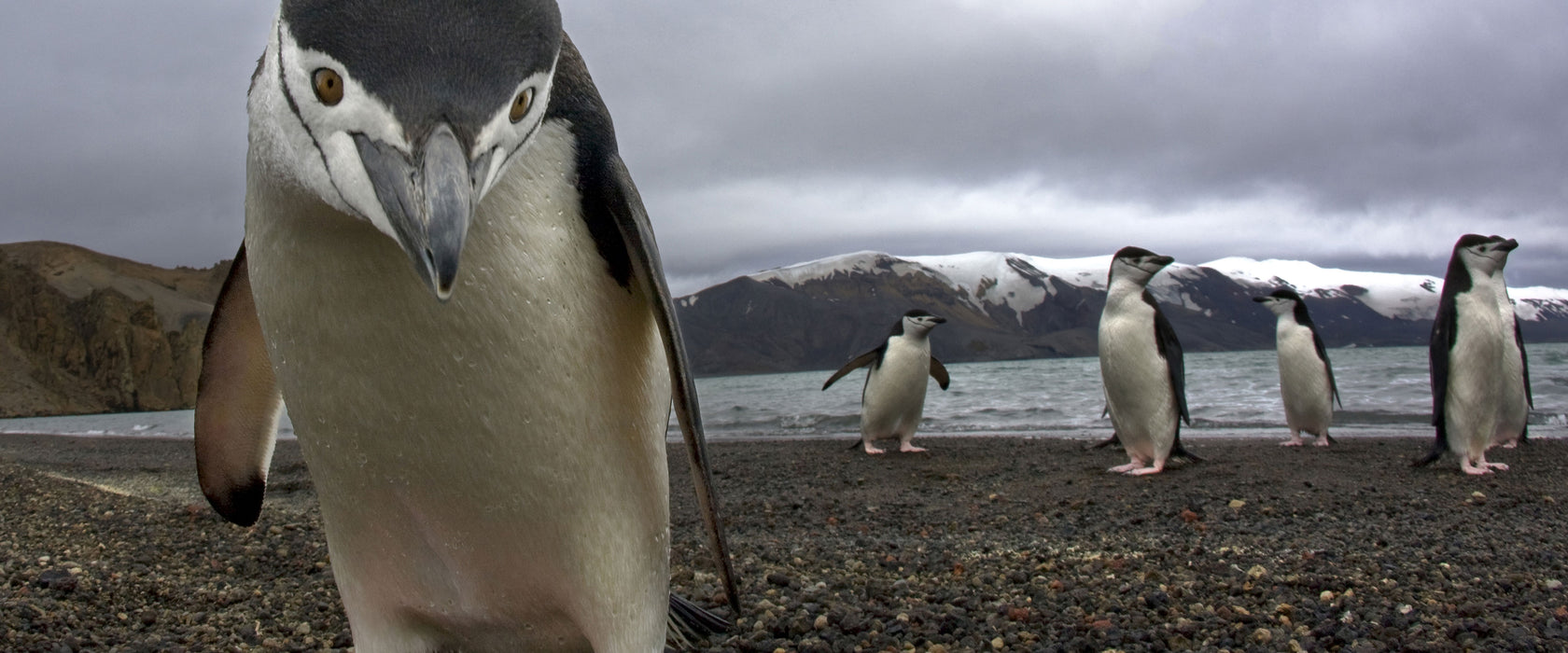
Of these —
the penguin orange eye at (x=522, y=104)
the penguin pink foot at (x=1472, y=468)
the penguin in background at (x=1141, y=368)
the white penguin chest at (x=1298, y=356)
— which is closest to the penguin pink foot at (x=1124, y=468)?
the penguin in background at (x=1141, y=368)

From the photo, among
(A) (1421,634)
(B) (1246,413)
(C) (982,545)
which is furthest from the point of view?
(B) (1246,413)

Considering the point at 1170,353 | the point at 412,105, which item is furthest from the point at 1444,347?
the point at 412,105

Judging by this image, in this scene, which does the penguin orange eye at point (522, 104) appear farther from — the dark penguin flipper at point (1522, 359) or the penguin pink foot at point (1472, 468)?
the dark penguin flipper at point (1522, 359)

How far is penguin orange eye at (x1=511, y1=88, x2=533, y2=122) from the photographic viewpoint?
3.60 feet

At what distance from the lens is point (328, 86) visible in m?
1.03

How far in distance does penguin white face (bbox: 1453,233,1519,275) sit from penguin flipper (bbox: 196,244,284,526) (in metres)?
8.76

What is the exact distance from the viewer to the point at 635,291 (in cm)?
164

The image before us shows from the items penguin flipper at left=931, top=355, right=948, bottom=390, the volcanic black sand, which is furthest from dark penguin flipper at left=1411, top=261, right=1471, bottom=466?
penguin flipper at left=931, top=355, right=948, bottom=390

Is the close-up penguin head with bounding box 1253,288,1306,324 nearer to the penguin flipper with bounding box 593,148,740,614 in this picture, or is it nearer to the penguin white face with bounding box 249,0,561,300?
the penguin flipper with bounding box 593,148,740,614

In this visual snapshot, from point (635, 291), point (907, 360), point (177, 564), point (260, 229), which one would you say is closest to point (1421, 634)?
point (635, 291)

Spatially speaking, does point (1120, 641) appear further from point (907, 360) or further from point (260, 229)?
point (907, 360)

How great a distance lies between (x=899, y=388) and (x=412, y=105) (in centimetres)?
982

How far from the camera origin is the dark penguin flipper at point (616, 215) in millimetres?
1525

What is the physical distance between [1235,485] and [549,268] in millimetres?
6308
